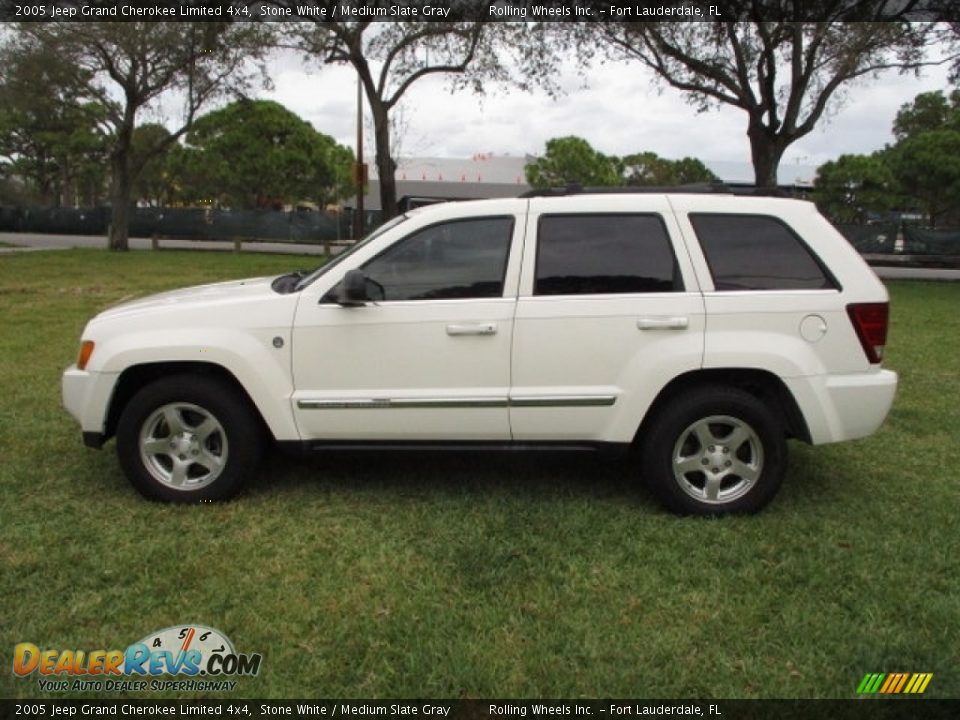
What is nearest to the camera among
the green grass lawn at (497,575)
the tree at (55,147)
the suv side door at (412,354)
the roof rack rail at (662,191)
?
the green grass lawn at (497,575)

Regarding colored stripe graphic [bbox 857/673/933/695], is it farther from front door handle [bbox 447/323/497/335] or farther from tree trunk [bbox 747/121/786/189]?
tree trunk [bbox 747/121/786/189]

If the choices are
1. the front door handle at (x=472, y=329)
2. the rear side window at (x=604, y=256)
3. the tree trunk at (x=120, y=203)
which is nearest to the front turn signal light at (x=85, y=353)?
the front door handle at (x=472, y=329)

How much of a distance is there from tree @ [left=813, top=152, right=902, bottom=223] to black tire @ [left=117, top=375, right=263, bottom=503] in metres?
46.5

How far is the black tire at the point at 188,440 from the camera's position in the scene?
13.5ft

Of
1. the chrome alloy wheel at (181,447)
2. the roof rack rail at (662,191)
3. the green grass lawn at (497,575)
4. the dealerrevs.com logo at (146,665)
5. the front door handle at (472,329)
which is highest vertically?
the roof rack rail at (662,191)

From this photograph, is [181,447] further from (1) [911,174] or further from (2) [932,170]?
(1) [911,174]

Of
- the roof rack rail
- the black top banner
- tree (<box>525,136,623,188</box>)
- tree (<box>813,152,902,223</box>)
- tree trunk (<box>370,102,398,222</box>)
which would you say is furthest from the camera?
tree (<box>525,136,623,188</box>)

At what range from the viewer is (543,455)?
4.17 m

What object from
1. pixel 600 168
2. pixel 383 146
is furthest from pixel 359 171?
pixel 600 168

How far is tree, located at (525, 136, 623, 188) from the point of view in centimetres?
6419

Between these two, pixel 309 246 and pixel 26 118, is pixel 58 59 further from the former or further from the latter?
pixel 26 118

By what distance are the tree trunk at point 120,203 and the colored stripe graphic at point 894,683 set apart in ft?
97.6

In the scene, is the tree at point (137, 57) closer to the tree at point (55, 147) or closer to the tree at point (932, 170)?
the tree at point (55, 147)

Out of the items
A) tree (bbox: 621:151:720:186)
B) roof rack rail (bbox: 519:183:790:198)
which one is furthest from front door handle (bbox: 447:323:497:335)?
tree (bbox: 621:151:720:186)
